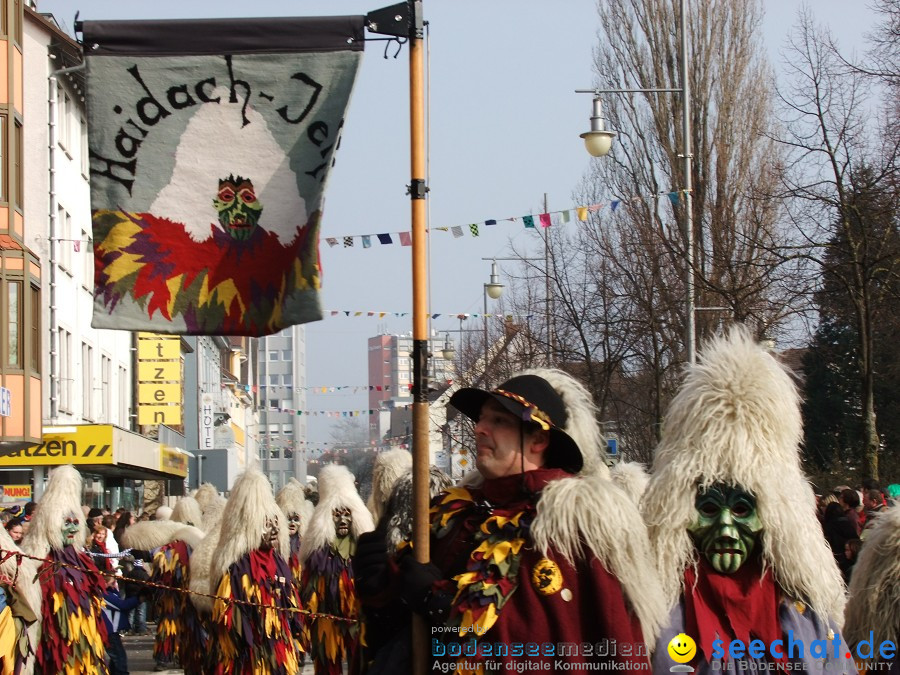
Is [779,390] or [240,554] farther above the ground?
[779,390]

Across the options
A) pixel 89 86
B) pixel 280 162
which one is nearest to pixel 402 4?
pixel 280 162

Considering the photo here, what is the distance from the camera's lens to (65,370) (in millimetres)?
31391

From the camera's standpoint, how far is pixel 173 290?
17.5 feet

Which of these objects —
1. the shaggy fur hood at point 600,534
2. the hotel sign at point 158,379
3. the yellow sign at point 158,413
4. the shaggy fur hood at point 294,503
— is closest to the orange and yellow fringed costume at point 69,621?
the shaggy fur hood at point 294,503

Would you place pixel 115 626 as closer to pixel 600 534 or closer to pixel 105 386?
pixel 600 534

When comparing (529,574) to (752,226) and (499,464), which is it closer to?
(499,464)

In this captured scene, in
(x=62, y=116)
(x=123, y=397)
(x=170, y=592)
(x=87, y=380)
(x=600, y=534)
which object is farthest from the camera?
(x=123, y=397)

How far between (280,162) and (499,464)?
1.42 metres

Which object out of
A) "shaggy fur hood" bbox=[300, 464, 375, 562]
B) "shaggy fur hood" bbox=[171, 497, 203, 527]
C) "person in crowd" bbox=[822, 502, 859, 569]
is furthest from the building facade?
"person in crowd" bbox=[822, 502, 859, 569]

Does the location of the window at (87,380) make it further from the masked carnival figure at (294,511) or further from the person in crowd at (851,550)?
the person in crowd at (851,550)

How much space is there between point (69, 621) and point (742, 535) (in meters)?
7.58

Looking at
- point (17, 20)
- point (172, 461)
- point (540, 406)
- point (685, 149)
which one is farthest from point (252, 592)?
point (172, 461)

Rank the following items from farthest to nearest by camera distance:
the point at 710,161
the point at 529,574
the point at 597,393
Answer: the point at 710,161, the point at 597,393, the point at 529,574

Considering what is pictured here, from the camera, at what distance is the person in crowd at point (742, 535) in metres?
5.28
